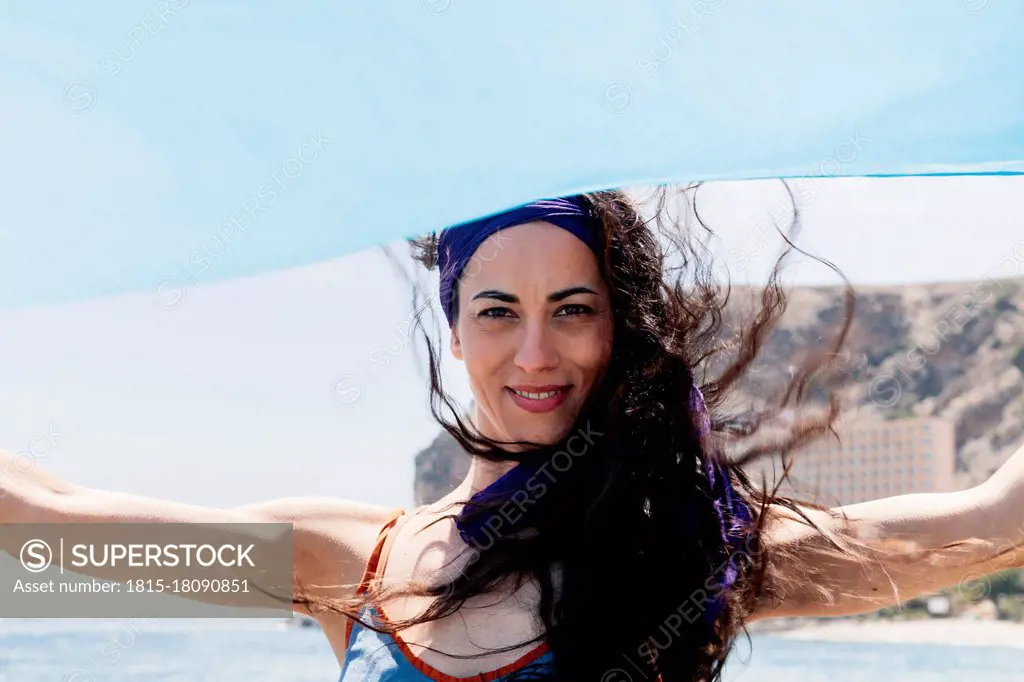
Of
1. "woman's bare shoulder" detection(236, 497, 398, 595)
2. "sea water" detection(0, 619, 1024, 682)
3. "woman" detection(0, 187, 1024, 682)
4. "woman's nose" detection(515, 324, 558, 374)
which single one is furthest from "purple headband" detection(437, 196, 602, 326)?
"sea water" detection(0, 619, 1024, 682)

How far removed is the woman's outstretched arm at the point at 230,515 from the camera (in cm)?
177

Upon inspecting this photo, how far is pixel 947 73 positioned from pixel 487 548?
1.05 metres

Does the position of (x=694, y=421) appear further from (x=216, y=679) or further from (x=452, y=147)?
(x=216, y=679)

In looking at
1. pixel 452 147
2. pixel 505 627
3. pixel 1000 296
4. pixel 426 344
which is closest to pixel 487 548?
pixel 505 627

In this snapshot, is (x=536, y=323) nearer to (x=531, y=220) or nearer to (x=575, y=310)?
(x=575, y=310)

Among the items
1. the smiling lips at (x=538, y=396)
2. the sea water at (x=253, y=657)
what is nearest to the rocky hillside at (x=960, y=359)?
the sea water at (x=253, y=657)

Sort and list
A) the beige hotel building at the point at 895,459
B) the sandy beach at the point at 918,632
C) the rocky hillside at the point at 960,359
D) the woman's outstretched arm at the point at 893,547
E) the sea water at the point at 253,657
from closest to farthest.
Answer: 1. the woman's outstretched arm at the point at 893,547
2. the beige hotel building at the point at 895,459
3. the sea water at the point at 253,657
4. the sandy beach at the point at 918,632
5. the rocky hillside at the point at 960,359

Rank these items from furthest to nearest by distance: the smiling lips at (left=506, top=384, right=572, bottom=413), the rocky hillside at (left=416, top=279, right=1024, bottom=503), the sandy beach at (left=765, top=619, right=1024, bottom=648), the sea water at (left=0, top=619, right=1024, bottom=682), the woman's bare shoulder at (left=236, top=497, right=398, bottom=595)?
the rocky hillside at (left=416, top=279, right=1024, bottom=503), the sandy beach at (left=765, top=619, right=1024, bottom=648), the sea water at (left=0, top=619, right=1024, bottom=682), the woman's bare shoulder at (left=236, top=497, right=398, bottom=595), the smiling lips at (left=506, top=384, right=572, bottom=413)

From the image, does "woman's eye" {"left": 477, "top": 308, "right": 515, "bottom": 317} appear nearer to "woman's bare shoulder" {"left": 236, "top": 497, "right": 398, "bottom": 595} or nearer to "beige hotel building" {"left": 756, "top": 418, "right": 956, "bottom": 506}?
"woman's bare shoulder" {"left": 236, "top": 497, "right": 398, "bottom": 595}

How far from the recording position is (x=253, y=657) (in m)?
21.1

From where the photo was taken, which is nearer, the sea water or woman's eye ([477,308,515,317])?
woman's eye ([477,308,515,317])

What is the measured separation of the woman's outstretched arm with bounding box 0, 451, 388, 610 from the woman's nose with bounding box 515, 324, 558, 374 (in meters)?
0.52

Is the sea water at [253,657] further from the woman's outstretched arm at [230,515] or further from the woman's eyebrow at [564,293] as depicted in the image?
the woman's eyebrow at [564,293]

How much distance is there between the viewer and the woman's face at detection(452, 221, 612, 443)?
66.1 inches
